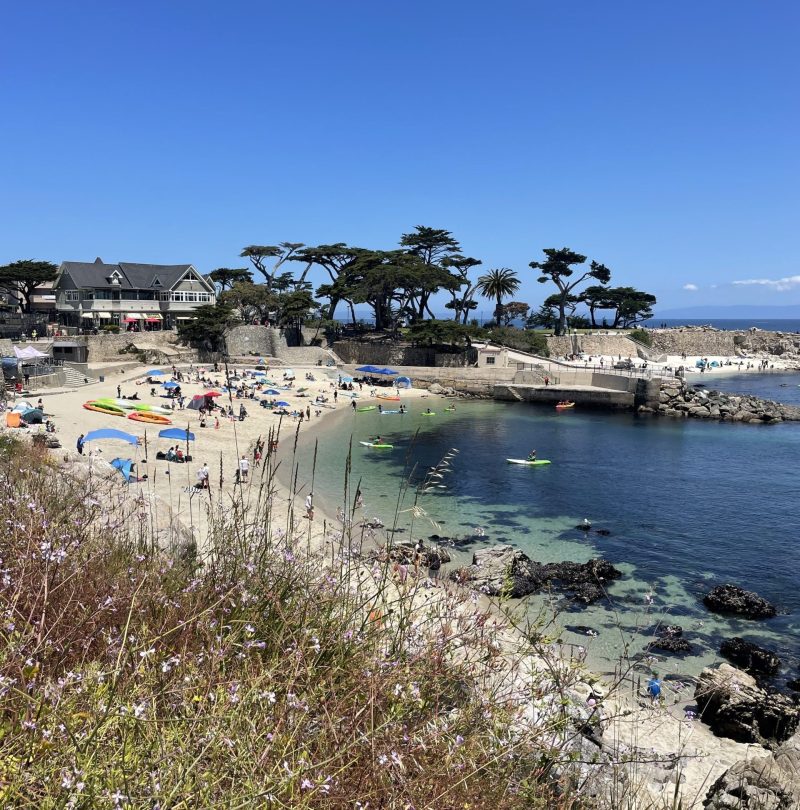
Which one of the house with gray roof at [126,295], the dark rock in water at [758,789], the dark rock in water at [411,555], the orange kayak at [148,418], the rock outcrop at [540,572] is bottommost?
the rock outcrop at [540,572]

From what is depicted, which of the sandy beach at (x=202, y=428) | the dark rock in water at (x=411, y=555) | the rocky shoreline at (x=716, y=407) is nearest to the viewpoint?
the dark rock in water at (x=411, y=555)

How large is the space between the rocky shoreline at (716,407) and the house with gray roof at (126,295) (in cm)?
4566

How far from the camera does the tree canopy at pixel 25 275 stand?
59969mm

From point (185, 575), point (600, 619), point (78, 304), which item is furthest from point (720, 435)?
point (78, 304)

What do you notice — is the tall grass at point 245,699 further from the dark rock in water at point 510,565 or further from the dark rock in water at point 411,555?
the dark rock in water at point 510,565

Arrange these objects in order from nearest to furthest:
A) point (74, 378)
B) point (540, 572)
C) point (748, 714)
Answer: point (748, 714)
point (540, 572)
point (74, 378)

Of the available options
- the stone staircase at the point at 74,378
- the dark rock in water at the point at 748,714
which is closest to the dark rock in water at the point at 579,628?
the dark rock in water at the point at 748,714

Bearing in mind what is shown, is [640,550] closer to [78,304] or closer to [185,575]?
[185,575]

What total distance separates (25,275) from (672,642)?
64.9 meters

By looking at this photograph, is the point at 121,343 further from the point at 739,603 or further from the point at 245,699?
the point at 245,699

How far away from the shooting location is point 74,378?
141 feet

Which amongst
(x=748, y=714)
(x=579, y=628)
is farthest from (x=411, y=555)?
(x=579, y=628)

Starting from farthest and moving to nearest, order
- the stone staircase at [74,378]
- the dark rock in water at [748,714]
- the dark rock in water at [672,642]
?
1. the stone staircase at [74,378]
2. the dark rock in water at [672,642]
3. the dark rock in water at [748,714]

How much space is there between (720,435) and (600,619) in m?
31.2
